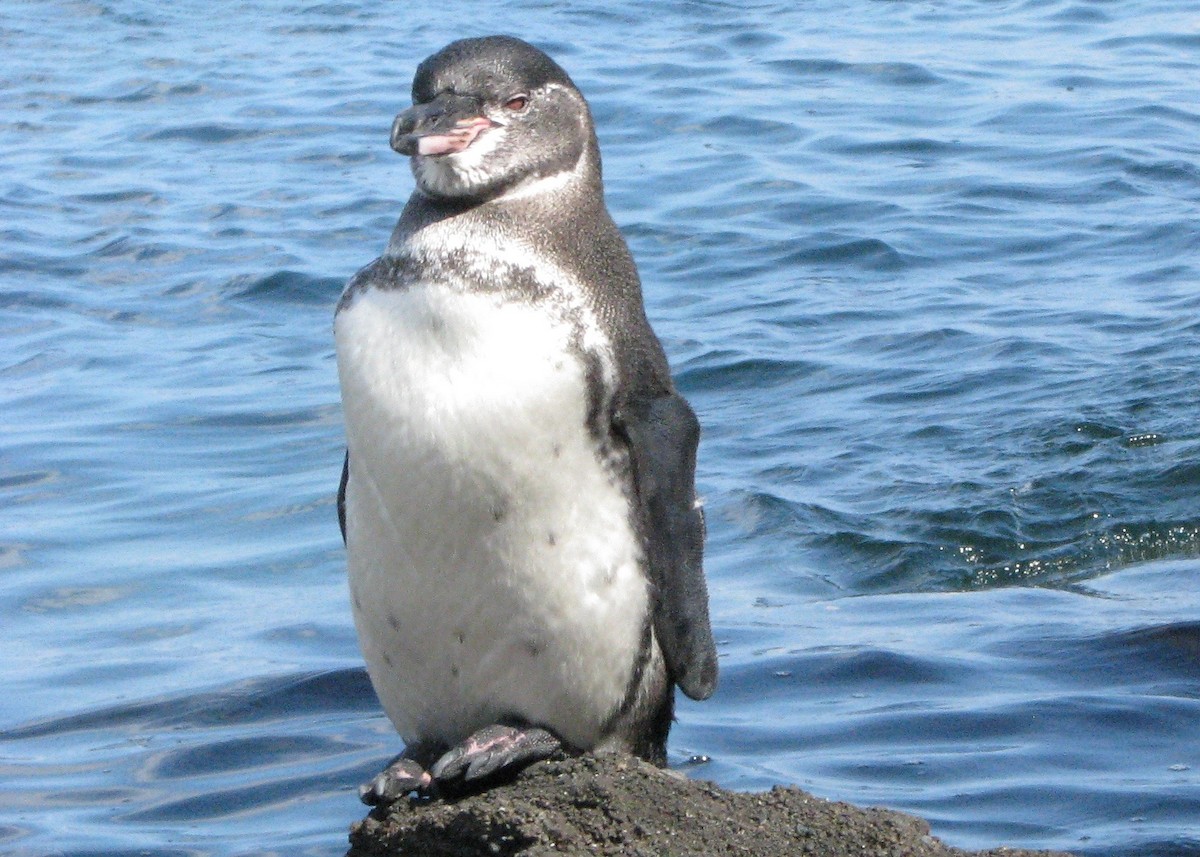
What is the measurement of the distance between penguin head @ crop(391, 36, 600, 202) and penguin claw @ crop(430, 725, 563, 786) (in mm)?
1183

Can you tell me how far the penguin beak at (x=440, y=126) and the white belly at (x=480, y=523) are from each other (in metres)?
0.31

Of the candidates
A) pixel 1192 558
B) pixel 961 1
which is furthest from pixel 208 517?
pixel 961 1

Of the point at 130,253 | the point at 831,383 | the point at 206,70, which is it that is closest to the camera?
the point at 831,383

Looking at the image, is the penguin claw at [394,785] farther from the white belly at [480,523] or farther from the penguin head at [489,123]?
the penguin head at [489,123]

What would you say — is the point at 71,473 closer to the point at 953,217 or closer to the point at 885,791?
the point at 885,791

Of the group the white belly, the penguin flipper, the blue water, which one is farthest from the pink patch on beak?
the blue water

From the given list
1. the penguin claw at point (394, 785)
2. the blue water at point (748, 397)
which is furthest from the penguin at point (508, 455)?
the blue water at point (748, 397)

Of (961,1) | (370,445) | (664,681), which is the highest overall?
(370,445)

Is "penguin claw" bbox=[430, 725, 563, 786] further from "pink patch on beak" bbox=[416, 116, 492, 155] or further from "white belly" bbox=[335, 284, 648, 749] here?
"pink patch on beak" bbox=[416, 116, 492, 155]

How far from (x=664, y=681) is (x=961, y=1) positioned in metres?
16.0

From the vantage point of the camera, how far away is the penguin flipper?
467 centimetres

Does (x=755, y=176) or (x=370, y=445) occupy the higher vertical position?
(x=370, y=445)

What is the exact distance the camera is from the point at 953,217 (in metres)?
13.0

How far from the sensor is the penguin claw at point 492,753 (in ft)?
14.7
